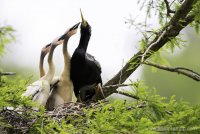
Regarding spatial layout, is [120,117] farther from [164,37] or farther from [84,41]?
[84,41]

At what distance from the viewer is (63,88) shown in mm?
8203

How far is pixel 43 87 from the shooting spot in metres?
7.73

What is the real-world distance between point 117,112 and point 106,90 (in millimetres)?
1786

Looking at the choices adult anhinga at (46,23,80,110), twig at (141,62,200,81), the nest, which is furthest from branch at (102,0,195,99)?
the nest

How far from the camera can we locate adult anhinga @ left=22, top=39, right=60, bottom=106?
24.5ft

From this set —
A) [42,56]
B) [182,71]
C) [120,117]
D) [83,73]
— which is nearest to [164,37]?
[182,71]

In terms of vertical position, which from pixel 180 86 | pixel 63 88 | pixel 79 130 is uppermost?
pixel 180 86

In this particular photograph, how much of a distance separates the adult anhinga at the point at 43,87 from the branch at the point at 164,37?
0.67m

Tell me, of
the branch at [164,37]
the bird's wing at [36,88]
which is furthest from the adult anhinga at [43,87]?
the branch at [164,37]

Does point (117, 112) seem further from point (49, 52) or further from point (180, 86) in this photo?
point (180, 86)

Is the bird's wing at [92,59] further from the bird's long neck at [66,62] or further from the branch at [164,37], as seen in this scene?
the branch at [164,37]

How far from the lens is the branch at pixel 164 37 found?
23.6ft

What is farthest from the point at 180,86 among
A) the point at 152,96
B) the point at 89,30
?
the point at 152,96

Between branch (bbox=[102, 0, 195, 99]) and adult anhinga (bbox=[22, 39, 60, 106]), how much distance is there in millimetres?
673
